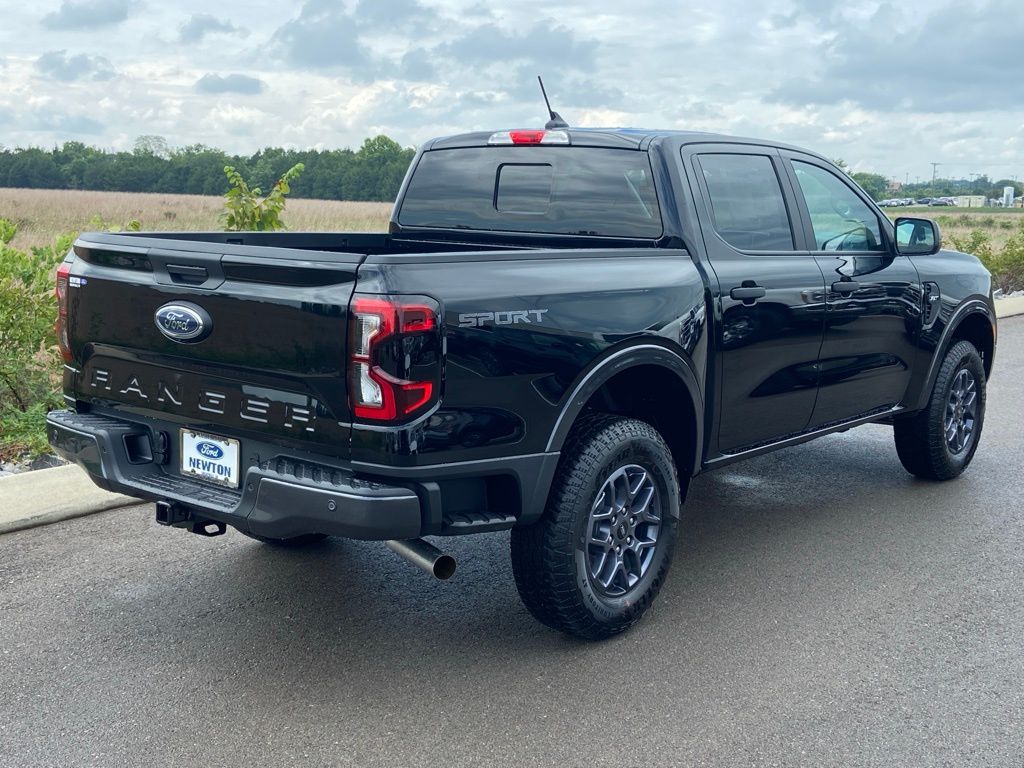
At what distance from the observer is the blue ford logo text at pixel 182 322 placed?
370 cm

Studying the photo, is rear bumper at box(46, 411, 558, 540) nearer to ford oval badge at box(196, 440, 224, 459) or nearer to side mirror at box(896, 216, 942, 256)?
ford oval badge at box(196, 440, 224, 459)

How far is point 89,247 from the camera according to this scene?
4121 mm

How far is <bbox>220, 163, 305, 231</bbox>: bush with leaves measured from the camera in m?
8.19

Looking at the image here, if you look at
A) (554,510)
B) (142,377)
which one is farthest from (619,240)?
(142,377)

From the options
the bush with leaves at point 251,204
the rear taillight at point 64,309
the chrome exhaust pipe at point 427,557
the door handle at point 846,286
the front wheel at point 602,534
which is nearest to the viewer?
the chrome exhaust pipe at point 427,557

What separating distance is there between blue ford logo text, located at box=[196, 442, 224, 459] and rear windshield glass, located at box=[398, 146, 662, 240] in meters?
1.83

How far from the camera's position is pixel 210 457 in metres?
3.82

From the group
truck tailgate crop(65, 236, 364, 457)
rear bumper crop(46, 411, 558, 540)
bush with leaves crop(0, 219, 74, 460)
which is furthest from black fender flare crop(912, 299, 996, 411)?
bush with leaves crop(0, 219, 74, 460)

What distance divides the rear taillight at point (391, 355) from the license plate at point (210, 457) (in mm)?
591

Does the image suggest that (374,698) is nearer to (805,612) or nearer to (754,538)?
(805,612)

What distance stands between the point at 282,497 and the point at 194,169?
3811cm

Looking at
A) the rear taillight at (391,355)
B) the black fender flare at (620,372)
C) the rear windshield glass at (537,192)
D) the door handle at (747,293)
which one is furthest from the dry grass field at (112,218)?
the rear taillight at (391,355)

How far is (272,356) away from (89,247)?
1.06 meters

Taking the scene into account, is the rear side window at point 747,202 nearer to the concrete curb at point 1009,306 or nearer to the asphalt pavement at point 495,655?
the asphalt pavement at point 495,655
